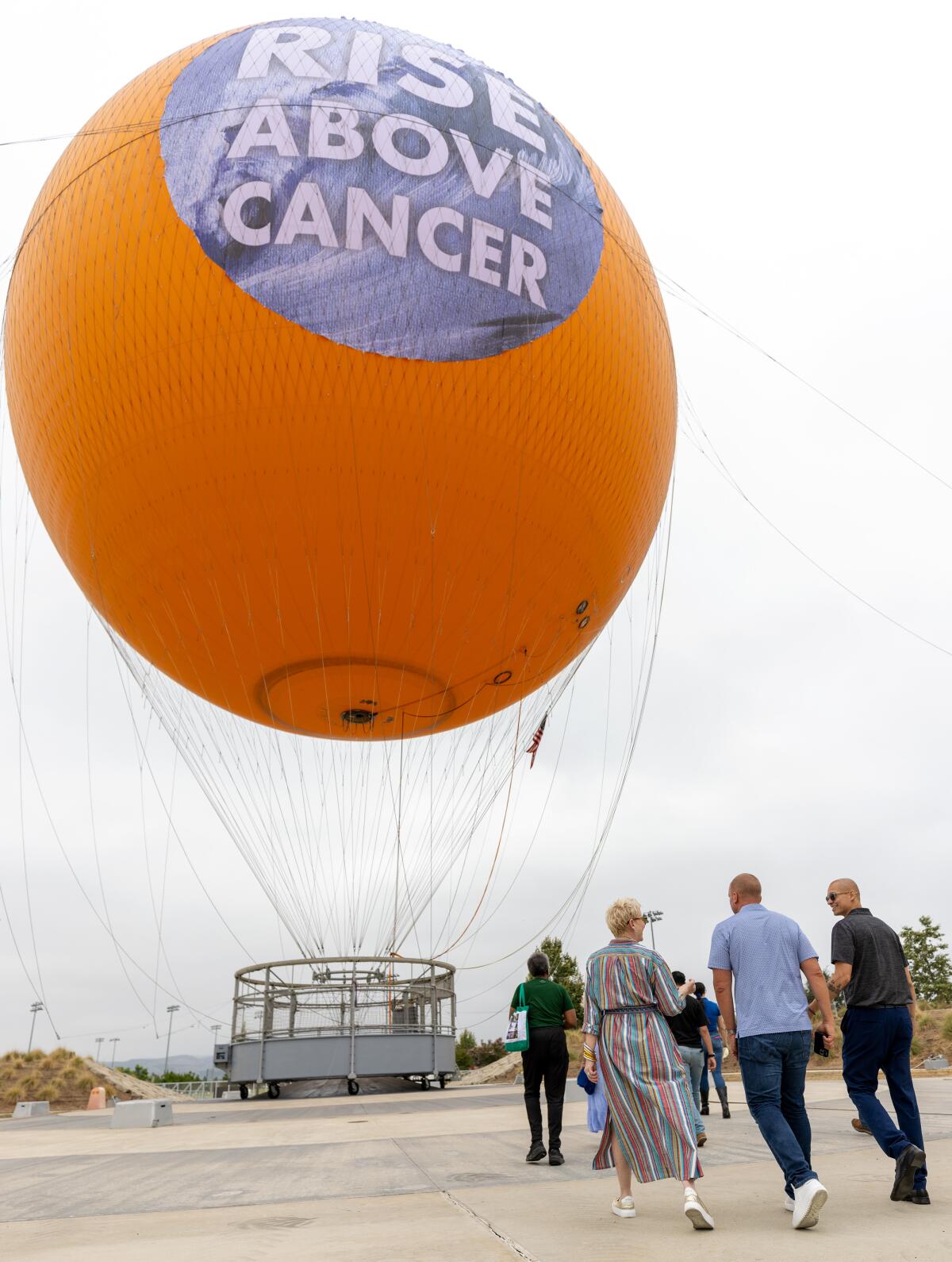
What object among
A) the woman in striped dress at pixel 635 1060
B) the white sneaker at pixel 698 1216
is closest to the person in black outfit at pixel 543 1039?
the woman in striped dress at pixel 635 1060

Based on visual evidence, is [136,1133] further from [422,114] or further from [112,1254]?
[422,114]

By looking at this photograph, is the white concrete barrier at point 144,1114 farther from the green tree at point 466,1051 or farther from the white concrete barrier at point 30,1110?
the green tree at point 466,1051

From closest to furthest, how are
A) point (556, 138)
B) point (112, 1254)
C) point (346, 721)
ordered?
point (112, 1254) < point (556, 138) < point (346, 721)

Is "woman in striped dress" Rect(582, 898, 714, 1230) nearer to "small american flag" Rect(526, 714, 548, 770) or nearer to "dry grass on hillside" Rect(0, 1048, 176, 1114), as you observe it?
"small american flag" Rect(526, 714, 548, 770)

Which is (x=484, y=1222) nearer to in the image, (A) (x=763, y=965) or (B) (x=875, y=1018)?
(A) (x=763, y=965)

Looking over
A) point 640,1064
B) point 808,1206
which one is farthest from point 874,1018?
point 808,1206

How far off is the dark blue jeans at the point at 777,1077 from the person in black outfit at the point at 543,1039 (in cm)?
220

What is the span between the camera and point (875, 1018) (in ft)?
16.5

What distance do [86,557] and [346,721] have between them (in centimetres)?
418

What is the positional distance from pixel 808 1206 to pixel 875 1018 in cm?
150

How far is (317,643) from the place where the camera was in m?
11.2

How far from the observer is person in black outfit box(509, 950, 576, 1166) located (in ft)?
21.7

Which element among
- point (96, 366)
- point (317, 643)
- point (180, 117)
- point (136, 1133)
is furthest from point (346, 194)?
point (136, 1133)

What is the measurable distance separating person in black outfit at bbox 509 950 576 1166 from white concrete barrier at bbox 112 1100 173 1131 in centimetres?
811
